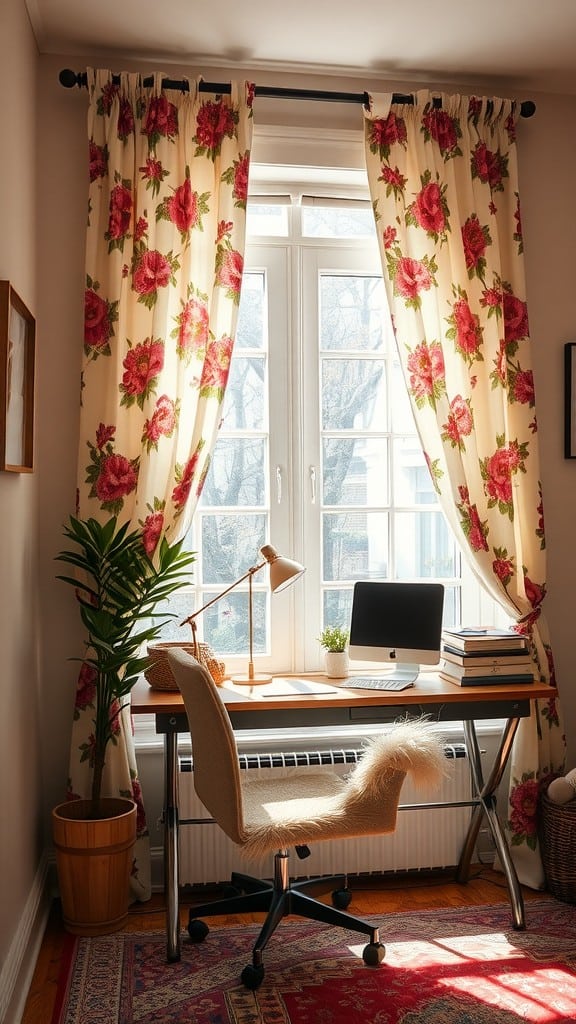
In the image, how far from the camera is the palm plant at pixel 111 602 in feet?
9.64

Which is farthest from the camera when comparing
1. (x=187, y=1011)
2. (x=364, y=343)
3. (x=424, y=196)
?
(x=364, y=343)

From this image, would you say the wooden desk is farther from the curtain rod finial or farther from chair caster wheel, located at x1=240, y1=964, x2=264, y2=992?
the curtain rod finial

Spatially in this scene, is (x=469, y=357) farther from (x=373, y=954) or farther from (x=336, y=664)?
(x=373, y=954)

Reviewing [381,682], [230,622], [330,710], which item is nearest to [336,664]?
[381,682]

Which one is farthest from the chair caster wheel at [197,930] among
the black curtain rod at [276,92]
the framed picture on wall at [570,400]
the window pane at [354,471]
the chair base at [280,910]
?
the black curtain rod at [276,92]

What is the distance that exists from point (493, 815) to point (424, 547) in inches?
40.8

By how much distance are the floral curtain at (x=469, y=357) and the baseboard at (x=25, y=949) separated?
1633 mm

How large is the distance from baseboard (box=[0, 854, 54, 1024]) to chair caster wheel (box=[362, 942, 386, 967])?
0.95 m

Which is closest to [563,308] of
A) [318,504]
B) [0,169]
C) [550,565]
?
[550,565]

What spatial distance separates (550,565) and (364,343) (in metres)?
1.12

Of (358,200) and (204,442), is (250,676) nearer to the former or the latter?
(204,442)

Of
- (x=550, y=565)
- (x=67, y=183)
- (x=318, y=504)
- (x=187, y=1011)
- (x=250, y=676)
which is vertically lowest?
(x=187, y=1011)

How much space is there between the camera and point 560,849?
3193mm

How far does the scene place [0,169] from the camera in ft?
8.19
